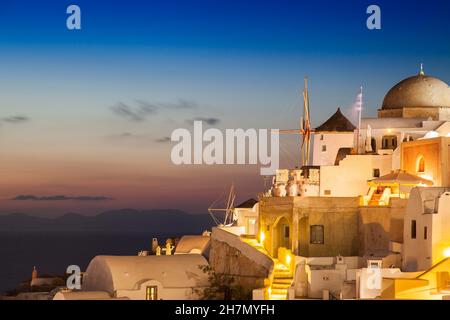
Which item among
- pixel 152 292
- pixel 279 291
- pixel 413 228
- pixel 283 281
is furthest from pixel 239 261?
pixel 413 228

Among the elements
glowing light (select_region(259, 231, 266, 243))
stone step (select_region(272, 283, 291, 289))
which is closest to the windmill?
glowing light (select_region(259, 231, 266, 243))

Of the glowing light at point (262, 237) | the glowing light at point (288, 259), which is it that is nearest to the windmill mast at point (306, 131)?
the glowing light at point (262, 237)

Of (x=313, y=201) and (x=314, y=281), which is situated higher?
(x=313, y=201)

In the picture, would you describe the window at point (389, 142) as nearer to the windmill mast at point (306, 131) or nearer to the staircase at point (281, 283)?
the windmill mast at point (306, 131)

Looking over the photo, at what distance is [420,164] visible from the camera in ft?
147

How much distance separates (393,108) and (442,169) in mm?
9692

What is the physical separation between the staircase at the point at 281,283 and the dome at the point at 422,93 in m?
13.1

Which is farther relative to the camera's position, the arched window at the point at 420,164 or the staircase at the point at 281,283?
the arched window at the point at 420,164

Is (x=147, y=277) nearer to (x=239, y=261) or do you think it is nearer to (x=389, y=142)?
(x=239, y=261)

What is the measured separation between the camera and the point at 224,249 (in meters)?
46.3

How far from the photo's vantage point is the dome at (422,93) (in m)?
51.2

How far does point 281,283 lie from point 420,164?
839cm
